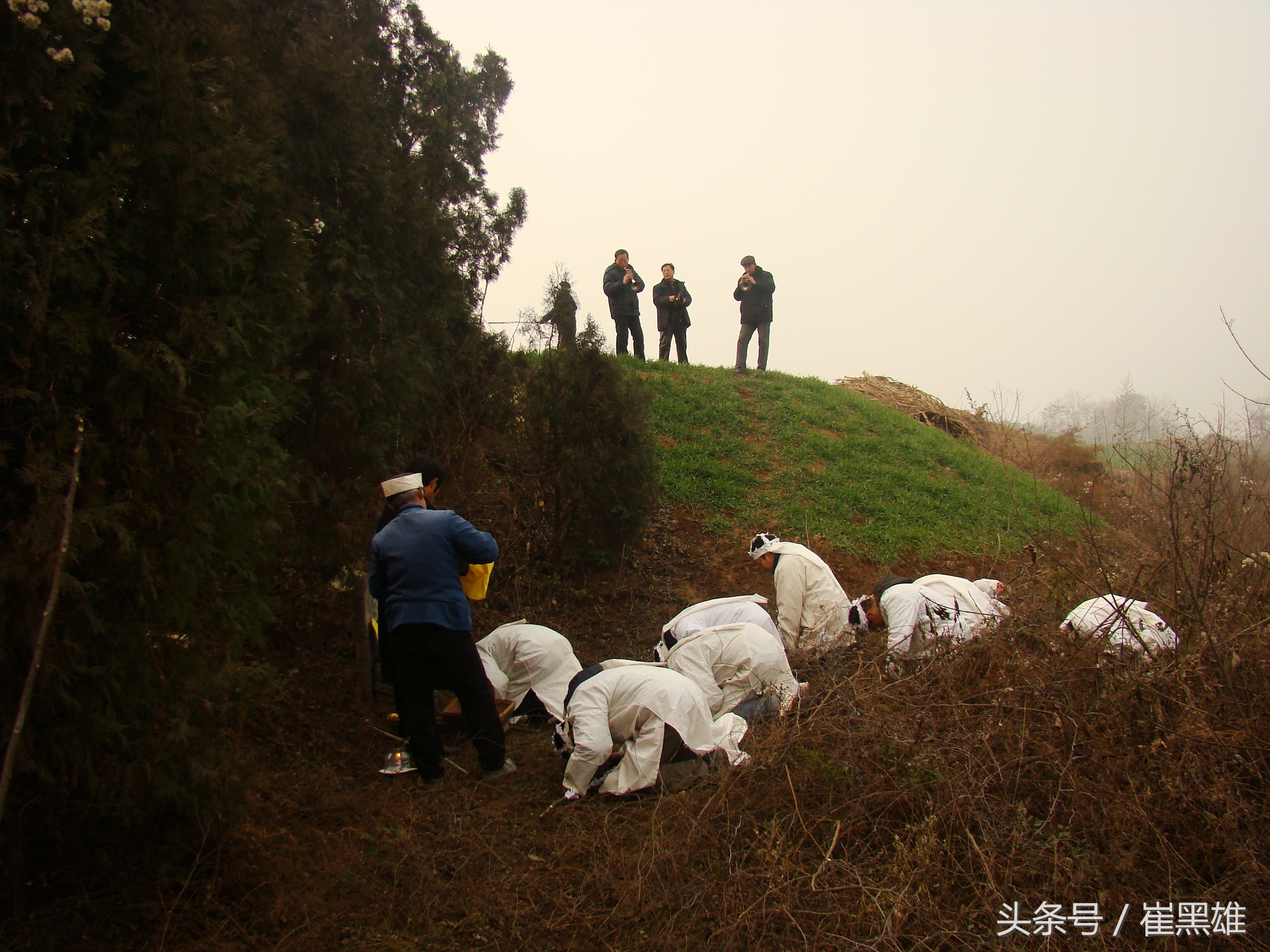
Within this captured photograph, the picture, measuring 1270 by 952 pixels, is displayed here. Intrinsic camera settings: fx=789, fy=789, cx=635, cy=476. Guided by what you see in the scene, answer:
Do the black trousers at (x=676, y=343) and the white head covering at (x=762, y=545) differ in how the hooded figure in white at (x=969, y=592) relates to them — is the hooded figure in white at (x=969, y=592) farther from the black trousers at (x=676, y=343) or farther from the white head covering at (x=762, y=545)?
the black trousers at (x=676, y=343)

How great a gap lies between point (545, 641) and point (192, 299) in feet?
10.9

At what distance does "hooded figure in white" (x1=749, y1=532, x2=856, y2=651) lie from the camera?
6359 mm

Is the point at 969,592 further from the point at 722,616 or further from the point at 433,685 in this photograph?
the point at 433,685

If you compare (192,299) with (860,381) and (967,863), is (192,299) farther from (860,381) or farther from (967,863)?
(860,381)

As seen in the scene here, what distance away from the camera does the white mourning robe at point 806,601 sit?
636cm

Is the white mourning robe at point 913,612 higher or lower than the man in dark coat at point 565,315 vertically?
lower

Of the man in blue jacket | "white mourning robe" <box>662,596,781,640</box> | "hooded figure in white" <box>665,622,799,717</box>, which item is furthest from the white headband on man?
"white mourning robe" <box>662,596,781,640</box>

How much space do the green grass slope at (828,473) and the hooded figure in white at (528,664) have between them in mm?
3921

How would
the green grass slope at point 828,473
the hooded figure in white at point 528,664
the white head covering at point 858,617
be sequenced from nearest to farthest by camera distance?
1. the hooded figure in white at point 528,664
2. the white head covering at point 858,617
3. the green grass slope at point 828,473

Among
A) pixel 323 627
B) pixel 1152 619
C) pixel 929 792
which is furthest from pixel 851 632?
pixel 323 627

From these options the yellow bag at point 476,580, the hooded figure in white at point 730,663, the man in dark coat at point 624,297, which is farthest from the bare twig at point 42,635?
the man in dark coat at point 624,297

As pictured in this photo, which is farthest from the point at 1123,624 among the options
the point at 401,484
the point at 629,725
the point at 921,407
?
the point at 921,407

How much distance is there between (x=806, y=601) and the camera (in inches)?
254

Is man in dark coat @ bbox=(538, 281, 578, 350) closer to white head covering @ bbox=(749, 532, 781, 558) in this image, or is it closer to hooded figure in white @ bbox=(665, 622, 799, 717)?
white head covering @ bbox=(749, 532, 781, 558)
